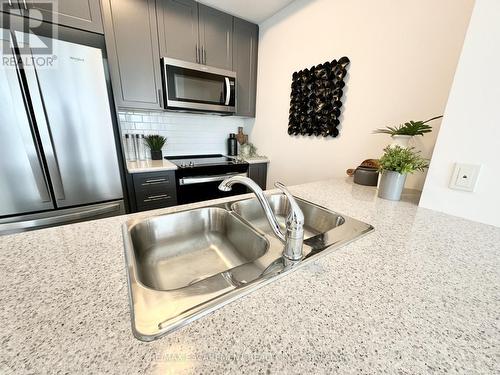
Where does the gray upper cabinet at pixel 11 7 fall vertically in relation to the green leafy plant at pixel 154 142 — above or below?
above

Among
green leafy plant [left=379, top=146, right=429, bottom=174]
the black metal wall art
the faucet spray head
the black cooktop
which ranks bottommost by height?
the black cooktop

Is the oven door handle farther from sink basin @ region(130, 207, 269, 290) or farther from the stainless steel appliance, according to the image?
sink basin @ region(130, 207, 269, 290)

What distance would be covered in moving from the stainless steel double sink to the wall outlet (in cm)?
49

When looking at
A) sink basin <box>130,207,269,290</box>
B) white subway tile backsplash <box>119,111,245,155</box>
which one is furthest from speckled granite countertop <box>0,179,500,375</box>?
white subway tile backsplash <box>119,111,245,155</box>

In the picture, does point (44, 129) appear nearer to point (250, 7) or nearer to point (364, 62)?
Answer: point (250, 7)

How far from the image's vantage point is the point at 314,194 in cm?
111

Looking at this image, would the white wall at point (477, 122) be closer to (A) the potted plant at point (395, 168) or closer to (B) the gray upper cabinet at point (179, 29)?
(A) the potted plant at point (395, 168)

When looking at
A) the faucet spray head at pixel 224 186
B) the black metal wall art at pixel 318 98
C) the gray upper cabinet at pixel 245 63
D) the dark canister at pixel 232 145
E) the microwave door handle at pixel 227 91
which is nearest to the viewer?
the faucet spray head at pixel 224 186

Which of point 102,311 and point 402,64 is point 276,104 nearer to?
point 402,64

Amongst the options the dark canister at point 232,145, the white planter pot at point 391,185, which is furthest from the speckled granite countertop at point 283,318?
the dark canister at point 232,145

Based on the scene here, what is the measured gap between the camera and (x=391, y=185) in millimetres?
1019

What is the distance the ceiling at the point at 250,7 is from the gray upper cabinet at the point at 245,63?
112 mm

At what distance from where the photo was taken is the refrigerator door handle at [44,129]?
Answer: 1258 millimetres

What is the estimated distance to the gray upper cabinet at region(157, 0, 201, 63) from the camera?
175 cm
